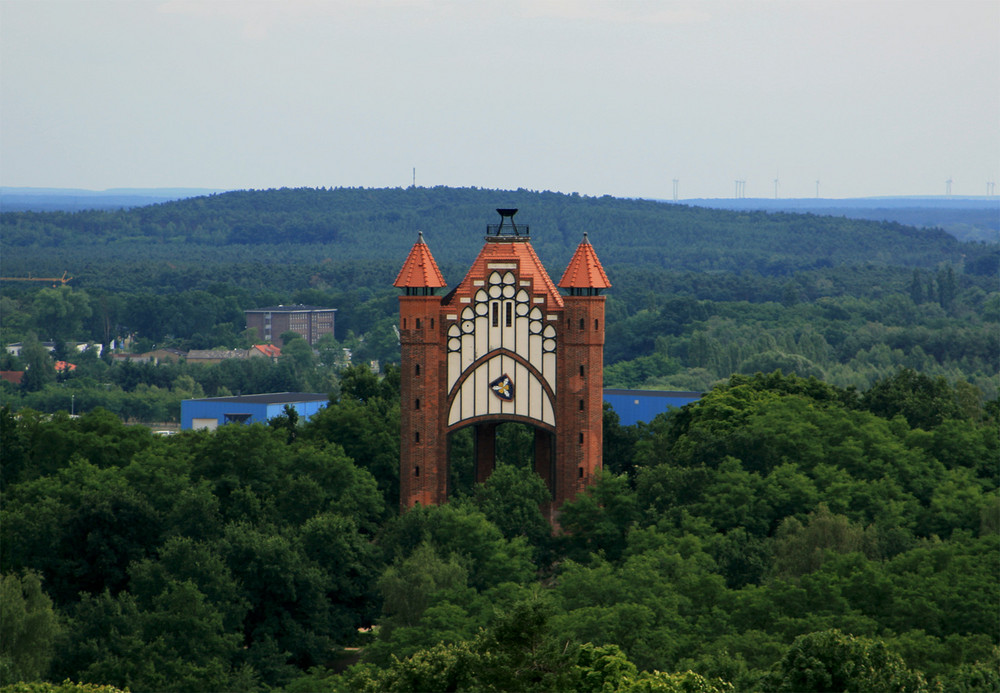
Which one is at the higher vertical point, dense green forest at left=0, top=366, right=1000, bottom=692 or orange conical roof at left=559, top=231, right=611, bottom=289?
orange conical roof at left=559, top=231, right=611, bottom=289

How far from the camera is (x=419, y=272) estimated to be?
6362 centimetres

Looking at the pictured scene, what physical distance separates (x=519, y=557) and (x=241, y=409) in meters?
73.5

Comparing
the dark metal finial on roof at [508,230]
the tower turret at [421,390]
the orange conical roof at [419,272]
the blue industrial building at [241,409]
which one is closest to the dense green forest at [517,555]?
the tower turret at [421,390]

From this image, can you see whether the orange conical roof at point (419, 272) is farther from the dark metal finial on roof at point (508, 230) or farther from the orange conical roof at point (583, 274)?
the orange conical roof at point (583, 274)

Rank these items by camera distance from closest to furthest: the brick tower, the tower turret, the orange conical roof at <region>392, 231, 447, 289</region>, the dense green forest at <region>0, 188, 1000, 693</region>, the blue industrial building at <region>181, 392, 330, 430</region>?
1. the dense green forest at <region>0, 188, 1000, 693</region>
2. the brick tower
3. the tower turret
4. the orange conical roof at <region>392, 231, 447, 289</region>
5. the blue industrial building at <region>181, 392, 330, 430</region>

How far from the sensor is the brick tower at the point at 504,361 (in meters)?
63.0

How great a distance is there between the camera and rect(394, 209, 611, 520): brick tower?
207 ft

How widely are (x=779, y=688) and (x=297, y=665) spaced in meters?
19.0

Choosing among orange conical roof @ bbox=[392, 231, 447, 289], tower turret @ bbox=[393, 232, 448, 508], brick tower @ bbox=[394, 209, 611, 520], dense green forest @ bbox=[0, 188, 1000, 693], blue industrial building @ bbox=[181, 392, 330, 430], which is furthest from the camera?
blue industrial building @ bbox=[181, 392, 330, 430]

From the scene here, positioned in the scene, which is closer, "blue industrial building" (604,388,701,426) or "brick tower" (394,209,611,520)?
"brick tower" (394,209,611,520)

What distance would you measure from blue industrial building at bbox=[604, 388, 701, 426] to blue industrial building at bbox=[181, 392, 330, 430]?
71.9 ft

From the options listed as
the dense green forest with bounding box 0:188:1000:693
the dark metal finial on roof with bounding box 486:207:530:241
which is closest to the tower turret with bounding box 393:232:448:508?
the dense green forest with bounding box 0:188:1000:693

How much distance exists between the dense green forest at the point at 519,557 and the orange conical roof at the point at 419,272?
6877 millimetres

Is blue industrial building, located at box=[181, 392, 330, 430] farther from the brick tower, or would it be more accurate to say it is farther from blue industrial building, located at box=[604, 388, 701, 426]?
the brick tower
